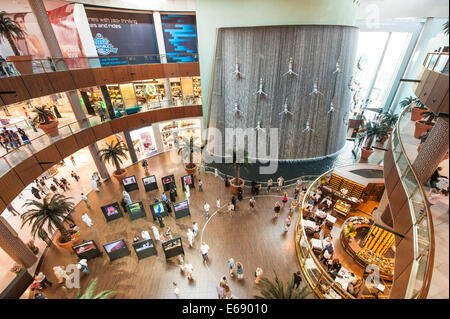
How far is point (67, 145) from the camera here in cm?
1212

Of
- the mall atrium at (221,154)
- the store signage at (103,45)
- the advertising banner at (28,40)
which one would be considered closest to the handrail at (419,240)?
the mall atrium at (221,154)

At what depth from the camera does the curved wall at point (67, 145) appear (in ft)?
28.8

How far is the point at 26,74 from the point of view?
1027 centimetres

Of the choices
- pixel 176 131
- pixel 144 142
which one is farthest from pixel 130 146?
pixel 176 131

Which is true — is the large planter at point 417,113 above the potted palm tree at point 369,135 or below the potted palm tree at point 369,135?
above

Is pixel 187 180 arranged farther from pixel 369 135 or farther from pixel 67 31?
pixel 369 135

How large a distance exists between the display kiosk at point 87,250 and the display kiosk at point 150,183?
16.8 feet

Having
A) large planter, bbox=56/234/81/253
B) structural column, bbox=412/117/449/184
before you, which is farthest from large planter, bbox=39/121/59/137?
structural column, bbox=412/117/449/184

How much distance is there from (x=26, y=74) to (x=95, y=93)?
16.8ft

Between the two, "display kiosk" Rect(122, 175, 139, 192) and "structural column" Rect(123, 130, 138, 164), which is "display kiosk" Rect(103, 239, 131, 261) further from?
"structural column" Rect(123, 130, 138, 164)

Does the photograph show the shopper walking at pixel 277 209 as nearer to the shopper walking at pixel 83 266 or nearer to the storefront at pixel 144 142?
the shopper walking at pixel 83 266

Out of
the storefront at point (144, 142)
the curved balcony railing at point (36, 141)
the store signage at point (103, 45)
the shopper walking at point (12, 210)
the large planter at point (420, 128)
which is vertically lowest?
the shopper walking at point (12, 210)

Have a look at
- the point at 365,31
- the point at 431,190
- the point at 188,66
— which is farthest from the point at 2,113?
the point at 365,31
